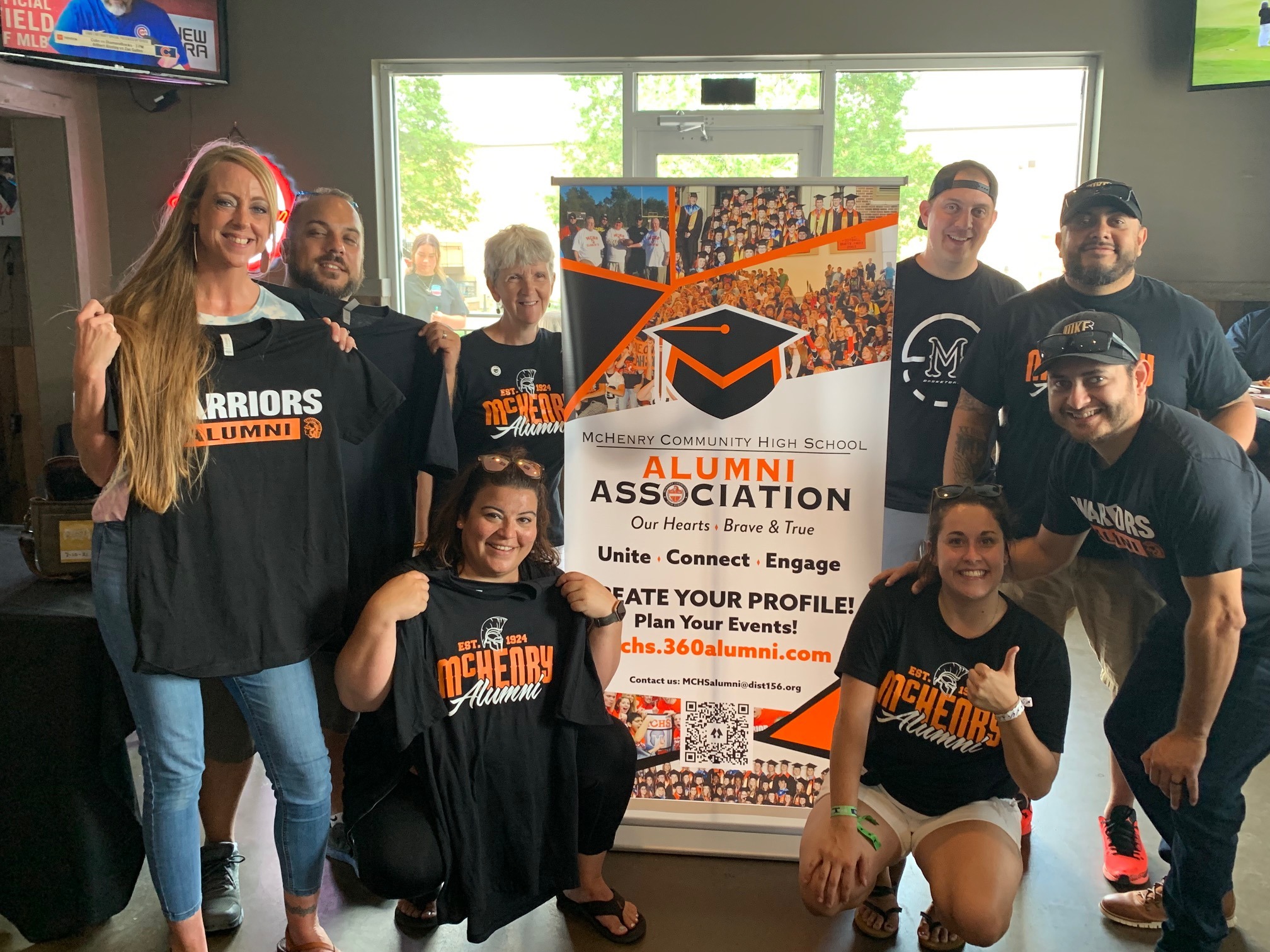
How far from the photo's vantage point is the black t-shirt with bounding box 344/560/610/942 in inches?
71.8

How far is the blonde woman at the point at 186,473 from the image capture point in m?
1.59

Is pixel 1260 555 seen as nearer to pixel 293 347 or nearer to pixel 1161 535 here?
pixel 1161 535

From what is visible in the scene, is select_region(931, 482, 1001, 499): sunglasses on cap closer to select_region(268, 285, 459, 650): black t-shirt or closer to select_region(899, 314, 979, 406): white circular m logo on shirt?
select_region(899, 314, 979, 406): white circular m logo on shirt

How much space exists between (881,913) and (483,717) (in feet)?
3.27

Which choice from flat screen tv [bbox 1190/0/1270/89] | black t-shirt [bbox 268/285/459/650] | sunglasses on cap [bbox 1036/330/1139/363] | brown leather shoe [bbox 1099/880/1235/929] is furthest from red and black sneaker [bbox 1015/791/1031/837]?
flat screen tv [bbox 1190/0/1270/89]

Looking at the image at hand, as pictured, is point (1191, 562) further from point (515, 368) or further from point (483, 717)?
point (515, 368)

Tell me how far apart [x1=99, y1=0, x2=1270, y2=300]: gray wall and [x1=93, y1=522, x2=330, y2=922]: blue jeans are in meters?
3.48

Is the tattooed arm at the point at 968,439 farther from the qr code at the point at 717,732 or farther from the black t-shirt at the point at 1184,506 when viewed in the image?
the qr code at the point at 717,732

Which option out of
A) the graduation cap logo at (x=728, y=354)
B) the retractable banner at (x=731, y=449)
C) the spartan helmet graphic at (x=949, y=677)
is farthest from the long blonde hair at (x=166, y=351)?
the spartan helmet graphic at (x=949, y=677)

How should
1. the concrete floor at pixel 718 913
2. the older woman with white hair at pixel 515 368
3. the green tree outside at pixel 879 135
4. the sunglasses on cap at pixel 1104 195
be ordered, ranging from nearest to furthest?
the concrete floor at pixel 718 913, the sunglasses on cap at pixel 1104 195, the older woman with white hair at pixel 515 368, the green tree outside at pixel 879 135

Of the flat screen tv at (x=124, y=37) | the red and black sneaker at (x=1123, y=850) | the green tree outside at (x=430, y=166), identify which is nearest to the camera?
the red and black sneaker at (x=1123, y=850)

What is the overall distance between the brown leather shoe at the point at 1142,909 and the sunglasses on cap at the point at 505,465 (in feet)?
5.41

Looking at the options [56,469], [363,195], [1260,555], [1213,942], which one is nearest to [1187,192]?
[1260,555]

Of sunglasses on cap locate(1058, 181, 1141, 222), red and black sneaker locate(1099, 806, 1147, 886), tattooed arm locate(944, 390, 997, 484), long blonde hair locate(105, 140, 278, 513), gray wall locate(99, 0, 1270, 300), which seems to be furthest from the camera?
gray wall locate(99, 0, 1270, 300)
